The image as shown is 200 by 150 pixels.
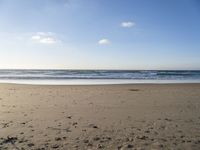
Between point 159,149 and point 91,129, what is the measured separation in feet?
6.73

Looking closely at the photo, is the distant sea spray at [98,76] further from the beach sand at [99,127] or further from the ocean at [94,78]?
the beach sand at [99,127]

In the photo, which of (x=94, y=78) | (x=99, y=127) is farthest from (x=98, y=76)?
(x=99, y=127)

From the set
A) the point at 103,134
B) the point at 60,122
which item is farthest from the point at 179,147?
the point at 60,122

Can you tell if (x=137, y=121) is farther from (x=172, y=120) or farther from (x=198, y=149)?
(x=198, y=149)

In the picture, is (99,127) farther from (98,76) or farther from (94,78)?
(98,76)

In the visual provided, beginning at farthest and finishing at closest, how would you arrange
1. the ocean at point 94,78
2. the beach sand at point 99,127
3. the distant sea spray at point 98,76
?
the distant sea spray at point 98,76 < the ocean at point 94,78 < the beach sand at point 99,127

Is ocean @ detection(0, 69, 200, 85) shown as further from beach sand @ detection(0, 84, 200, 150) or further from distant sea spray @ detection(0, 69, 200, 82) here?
beach sand @ detection(0, 84, 200, 150)

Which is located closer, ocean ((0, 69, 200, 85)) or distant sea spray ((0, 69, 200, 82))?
ocean ((0, 69, 200, 85))

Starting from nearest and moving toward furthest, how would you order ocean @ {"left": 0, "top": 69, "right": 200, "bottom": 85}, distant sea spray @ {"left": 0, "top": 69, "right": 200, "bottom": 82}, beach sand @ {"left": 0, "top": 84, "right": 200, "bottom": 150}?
beach sand @ {"left": 0, "top": 84, "right": 200, "bottom": 150} < ocean @ {"left": 0, "top": 69, "right": 200, "bottom": 85} < distant sea spray @ {"left": 0, "top": 69, "right": 200, "bottom": 82}

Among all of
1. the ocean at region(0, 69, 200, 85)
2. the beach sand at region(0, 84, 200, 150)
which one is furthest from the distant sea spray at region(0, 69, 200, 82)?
the beach sand at region(0, 84, 200, 150)

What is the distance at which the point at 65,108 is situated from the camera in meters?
9.45

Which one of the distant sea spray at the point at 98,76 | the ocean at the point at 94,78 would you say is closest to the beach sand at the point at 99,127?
the ocean at the point at 94,78

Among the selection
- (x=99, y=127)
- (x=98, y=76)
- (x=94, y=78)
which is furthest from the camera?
(x=98, y=76)

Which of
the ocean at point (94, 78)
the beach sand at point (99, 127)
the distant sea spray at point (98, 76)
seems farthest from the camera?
the distant sea spray at point (98, 76)
